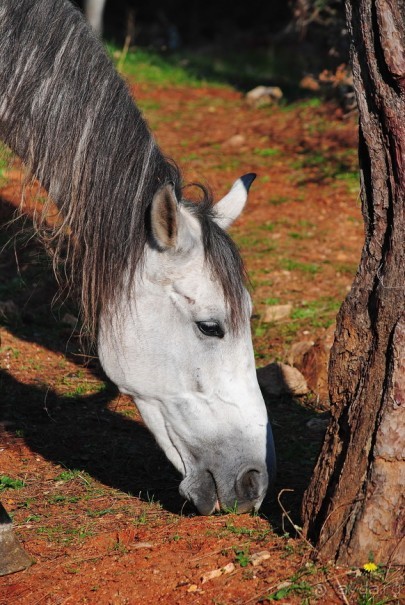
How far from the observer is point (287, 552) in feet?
9.07

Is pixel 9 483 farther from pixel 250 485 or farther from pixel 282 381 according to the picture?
pixel 282 381

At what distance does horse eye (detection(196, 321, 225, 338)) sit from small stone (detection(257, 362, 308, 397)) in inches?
60.8

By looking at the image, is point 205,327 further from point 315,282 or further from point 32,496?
point 315,282

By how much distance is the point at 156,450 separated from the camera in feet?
13.4

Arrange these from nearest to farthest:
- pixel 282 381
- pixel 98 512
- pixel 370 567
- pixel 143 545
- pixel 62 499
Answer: pixel 370 567 → pixel 143 545 → pixel 98 512 → pixel 62 499 → pixel 282 381

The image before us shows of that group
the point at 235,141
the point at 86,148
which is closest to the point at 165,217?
the point at 86,148

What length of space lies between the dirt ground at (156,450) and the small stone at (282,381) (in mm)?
66

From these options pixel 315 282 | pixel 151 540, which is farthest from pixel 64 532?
pixel 315 282

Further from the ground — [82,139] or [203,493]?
[82,139]

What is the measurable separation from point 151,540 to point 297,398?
1.84 m

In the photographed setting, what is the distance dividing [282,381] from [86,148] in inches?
79.3

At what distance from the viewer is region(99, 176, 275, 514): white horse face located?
312 cm

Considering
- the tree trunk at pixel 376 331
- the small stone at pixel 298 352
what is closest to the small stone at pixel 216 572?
the tree trunk at pixel 376 331

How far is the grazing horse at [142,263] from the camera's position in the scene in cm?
314
